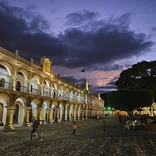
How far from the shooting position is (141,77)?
44844mm

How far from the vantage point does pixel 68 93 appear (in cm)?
4625

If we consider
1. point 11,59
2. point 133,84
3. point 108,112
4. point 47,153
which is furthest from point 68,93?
point 108,112

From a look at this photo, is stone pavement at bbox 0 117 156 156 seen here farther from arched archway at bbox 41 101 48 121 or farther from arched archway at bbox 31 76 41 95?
arched archway at bbox 41 101 48 121

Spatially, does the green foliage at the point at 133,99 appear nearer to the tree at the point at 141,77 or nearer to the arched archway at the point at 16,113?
the tree at the point at 141,77

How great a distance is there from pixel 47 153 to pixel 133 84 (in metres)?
38.7

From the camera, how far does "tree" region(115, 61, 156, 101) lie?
42.8 m

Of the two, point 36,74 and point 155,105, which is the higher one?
point 36,74

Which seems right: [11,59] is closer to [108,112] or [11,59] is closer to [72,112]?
[72,112]

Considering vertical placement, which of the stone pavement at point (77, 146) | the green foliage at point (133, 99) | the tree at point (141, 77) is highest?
the tree at point (141, 77)

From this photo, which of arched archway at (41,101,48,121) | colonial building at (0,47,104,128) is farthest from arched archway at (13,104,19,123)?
arched archway at (41,101,48,121)

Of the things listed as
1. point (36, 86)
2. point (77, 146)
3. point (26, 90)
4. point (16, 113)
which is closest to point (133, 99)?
point (36, 86)

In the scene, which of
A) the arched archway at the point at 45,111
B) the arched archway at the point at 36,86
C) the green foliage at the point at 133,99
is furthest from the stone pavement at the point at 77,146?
the arched archway at the point at 45,111

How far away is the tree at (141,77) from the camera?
42784 millimetres

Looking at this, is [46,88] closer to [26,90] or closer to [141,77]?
[26,90]
